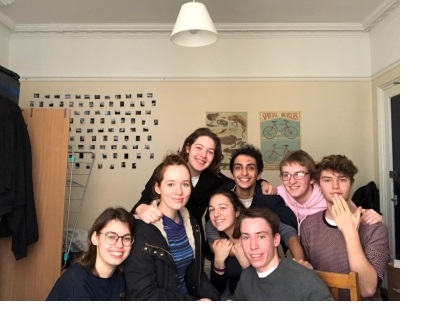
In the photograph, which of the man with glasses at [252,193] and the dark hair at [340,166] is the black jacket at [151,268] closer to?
the man with glasses at [252,193]

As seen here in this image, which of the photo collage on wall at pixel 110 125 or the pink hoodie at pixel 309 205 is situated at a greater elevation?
the photo collage on wall at pixel 110 125

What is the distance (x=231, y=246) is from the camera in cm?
188

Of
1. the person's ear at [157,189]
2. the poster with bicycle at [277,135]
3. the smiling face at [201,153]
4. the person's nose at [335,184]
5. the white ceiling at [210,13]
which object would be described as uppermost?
the white ceiling at [210,13]

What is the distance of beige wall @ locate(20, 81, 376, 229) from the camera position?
4.42 m

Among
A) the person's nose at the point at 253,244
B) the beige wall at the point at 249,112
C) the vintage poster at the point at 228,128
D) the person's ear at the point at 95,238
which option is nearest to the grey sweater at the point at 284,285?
the person's nose at the point at 253,244

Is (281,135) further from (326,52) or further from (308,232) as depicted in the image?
(308,232)

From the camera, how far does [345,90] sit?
14.7 ft

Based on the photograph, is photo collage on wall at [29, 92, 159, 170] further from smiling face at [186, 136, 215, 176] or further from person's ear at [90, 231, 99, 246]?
person's ear at [90, 231, 99, 246]

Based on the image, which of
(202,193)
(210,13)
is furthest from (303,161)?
(210,13)

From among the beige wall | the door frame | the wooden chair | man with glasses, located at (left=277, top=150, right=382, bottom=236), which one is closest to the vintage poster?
the beige wall

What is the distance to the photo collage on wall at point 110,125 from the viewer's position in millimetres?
4430

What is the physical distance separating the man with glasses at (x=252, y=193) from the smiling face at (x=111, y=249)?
600 mm
